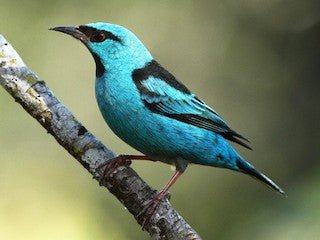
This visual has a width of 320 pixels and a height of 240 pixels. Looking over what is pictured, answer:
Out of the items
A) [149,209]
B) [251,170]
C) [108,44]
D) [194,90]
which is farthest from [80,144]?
[194,90]

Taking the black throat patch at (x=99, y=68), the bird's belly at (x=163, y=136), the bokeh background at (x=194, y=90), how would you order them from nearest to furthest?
the bird's belly at (x=163, y=136) → the black throat patch at (x=99, y=68) → the bokeh background at (x=194, y=90)

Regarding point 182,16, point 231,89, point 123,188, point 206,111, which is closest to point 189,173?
point 231,89

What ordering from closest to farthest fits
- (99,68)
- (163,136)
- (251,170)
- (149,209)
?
(149,209), (163,136), (99,68), (251,170)

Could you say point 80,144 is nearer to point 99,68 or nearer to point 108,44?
point 99,68

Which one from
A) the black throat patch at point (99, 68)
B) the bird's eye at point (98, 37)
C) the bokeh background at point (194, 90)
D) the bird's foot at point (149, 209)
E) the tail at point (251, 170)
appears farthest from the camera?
the bokeh background at point (194, 90)

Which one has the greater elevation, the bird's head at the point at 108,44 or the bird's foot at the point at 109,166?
the bird's head at the point at 108,44

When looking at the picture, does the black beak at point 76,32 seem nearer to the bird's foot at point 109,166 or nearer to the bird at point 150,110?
the bird at point 150,110

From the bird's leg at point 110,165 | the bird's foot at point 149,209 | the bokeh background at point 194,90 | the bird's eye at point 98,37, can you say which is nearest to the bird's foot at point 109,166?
the bird's leg at point 110,165

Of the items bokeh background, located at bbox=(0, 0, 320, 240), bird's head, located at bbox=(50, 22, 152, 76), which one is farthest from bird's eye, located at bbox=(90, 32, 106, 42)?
bokeh background, located at bbox=(0, 0, 320, 240)
